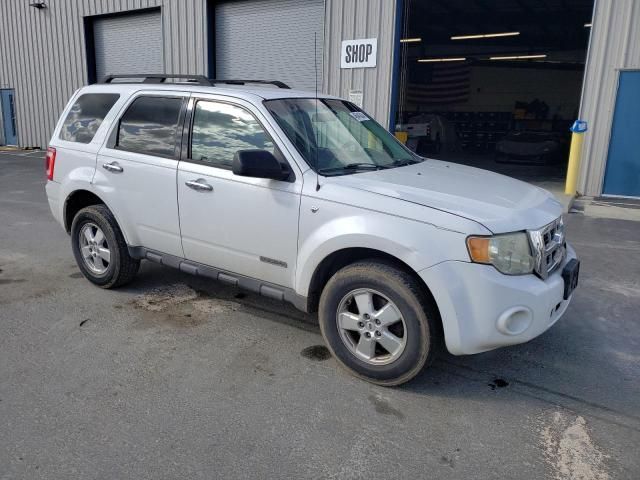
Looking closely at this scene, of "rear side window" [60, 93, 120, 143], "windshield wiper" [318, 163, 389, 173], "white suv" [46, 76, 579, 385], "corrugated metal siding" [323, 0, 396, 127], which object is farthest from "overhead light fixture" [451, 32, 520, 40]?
"windshield wiper" [318, 163, 389, 173]

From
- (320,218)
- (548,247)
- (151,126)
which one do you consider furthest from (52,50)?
(548,247)

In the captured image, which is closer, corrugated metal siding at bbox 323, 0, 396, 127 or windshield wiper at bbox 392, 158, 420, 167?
windshield wiper at bbox 392, 158, 420, 167

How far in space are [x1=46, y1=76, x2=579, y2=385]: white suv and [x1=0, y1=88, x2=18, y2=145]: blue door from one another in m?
18.0

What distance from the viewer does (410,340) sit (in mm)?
3297

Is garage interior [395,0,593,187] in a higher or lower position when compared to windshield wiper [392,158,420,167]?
higher

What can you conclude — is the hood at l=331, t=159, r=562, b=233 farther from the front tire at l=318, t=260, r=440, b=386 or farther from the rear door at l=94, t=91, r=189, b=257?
the rear door at l=94, t=91, r=189, b=257

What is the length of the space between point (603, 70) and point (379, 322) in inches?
354

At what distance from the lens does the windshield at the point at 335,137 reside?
3902 millimetres

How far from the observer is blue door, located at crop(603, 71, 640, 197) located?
9930mm

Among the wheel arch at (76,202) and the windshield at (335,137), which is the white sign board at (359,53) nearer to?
the windshield at (335,137)

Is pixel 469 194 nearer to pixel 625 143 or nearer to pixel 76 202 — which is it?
pixel 76 202

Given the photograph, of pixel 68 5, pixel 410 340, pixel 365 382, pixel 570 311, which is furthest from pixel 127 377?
pixel 68 5

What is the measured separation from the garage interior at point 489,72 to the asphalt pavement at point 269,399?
1395cm

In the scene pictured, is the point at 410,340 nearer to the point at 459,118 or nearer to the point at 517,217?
the point at 517,217
